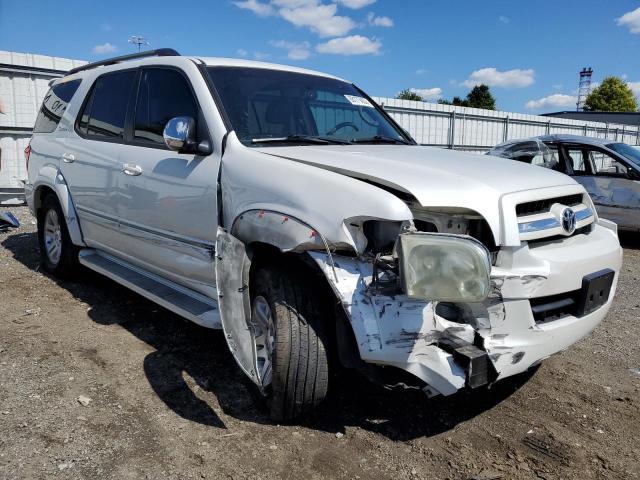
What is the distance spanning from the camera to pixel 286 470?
2.43 m

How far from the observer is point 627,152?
8172 mm

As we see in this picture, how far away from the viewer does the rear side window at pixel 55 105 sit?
5094 millimetres

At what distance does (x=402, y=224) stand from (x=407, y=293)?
325mm

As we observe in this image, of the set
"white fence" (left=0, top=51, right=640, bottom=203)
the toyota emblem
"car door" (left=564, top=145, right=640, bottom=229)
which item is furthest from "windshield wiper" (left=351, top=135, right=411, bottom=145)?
"white fence" (left=0, top=51, right=640, bottom=203)

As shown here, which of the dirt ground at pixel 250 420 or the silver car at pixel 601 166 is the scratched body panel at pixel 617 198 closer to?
the silver car at pixel 601 166

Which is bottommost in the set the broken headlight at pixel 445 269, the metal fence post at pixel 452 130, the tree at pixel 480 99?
the broken headlight at pixel 445 269

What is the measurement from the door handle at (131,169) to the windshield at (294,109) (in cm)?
85

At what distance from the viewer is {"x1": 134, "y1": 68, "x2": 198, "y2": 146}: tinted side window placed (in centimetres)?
352

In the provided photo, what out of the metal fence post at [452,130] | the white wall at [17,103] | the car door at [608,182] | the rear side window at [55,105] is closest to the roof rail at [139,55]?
the rear side window at [55,105]

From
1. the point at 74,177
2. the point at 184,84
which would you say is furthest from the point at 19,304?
the point at 184,84

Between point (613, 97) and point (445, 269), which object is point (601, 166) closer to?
point (445, 269)

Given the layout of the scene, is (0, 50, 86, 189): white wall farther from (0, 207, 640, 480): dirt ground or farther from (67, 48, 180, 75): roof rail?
(0, 207, 640, 480): dirt ground

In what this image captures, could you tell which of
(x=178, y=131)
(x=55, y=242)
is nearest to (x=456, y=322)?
(x=178, y=131)

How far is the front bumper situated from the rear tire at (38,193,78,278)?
11.8 ft
